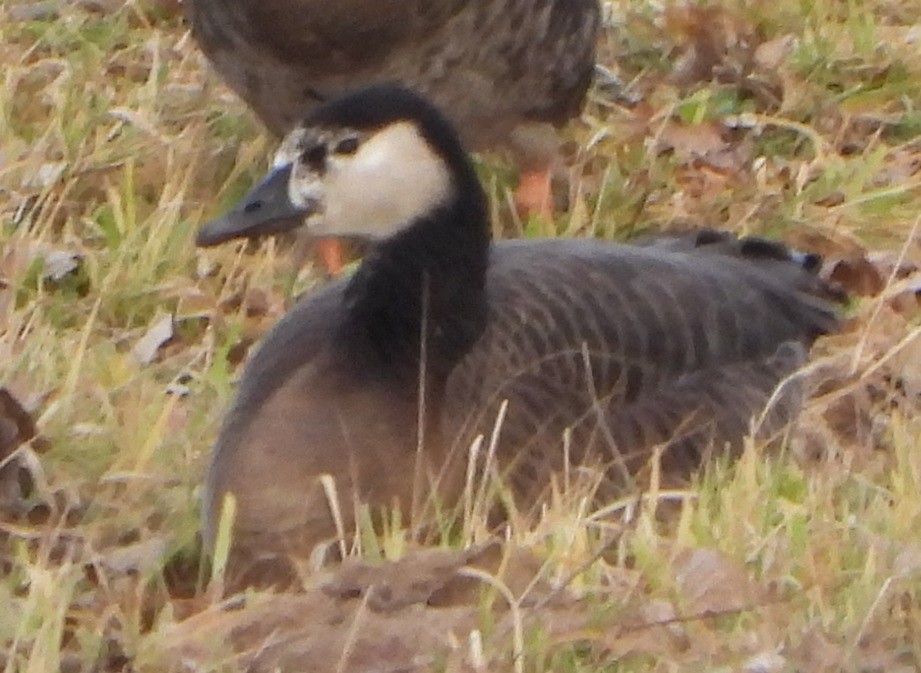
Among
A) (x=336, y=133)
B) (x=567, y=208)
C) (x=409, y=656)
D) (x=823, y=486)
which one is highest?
(x=336, y=133)

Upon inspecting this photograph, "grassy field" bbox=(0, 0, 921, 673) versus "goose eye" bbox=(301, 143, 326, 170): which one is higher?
"goose eye" bbox=(301, 143, 326, 170)

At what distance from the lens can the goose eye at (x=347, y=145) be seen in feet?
13.5

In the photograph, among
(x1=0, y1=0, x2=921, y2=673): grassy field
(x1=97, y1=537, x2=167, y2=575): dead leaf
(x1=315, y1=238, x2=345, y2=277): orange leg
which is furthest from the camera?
(x1=315, y1=238, x2=345, y2=277): orange leg

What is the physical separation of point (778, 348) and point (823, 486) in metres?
0.88

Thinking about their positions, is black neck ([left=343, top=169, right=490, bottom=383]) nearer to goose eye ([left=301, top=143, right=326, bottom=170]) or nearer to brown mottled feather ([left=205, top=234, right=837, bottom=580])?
brown mottled feather ([left=205, top=234, right=837, bottom=580])

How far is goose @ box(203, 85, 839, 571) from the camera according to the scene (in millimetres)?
Answer: 3947

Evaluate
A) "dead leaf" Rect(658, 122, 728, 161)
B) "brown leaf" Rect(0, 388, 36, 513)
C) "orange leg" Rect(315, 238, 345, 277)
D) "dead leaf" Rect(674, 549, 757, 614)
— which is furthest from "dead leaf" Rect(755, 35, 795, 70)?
"dead leaf" Rect(674, 549, 757, 614)

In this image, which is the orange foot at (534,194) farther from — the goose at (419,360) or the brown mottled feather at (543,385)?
the goose at (419,360)

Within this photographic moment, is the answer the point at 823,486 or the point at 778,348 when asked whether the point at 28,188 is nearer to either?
the point at 778,348

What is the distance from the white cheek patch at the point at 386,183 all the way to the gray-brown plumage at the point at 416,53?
56.8 inches

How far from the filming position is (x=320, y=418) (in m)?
4.00

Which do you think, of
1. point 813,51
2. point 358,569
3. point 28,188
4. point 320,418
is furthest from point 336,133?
point 813,51

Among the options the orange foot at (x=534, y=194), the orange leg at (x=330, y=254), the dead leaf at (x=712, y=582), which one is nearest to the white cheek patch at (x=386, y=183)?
the dead leaf at (x=712, y=582)

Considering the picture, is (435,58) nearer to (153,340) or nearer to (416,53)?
(416,53)
